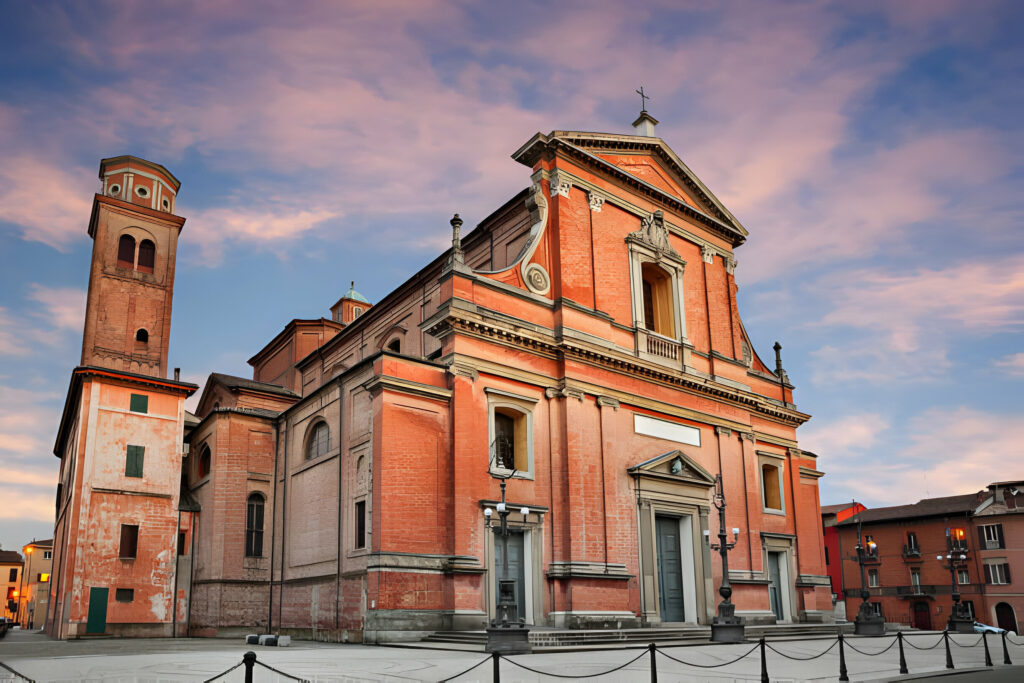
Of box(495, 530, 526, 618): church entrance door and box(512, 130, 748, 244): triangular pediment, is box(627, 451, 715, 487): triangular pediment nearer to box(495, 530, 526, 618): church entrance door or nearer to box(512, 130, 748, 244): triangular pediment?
box(495, 530, 526, 618): church entrance door

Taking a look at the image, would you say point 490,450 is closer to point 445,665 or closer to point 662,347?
point 662,347

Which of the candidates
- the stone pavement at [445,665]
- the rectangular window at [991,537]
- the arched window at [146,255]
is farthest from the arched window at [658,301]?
the rectangular window at [991,537]

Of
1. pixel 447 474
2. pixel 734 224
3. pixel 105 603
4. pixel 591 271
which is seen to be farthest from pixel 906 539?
pixel 105 603

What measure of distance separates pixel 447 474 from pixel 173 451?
1405cm

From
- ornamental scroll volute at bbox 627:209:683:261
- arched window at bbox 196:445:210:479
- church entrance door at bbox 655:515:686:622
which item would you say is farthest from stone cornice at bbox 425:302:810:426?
arched window at bbox 196:445:210:479

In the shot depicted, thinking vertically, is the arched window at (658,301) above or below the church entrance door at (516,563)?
above

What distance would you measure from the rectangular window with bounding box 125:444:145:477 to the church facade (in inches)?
3.3

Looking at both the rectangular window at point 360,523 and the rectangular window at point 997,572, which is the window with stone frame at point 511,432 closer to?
the rectangular window at point 360,523

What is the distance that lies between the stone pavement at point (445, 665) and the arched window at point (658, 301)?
12.7 metres

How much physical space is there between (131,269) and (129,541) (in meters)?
11.1

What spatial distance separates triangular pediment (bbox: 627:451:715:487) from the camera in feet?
86.3

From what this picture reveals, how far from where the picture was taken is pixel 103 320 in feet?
105

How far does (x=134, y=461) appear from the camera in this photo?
30.1m

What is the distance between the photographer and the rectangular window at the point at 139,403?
101ft
